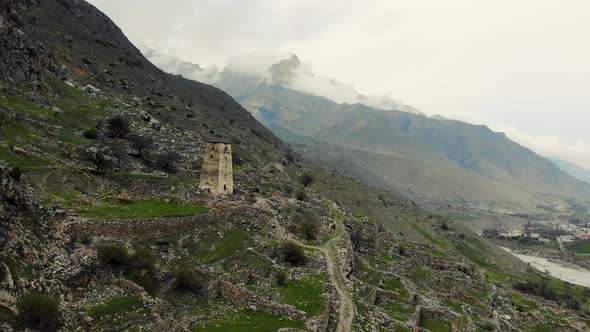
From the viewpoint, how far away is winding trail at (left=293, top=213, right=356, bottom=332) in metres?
29.2

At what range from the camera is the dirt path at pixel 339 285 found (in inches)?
1149

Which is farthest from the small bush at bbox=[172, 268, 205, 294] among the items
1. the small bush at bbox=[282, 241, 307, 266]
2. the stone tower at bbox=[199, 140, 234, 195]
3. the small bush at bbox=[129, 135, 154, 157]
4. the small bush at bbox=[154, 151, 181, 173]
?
the small bush at bbox=[129, 135, 154, 157]

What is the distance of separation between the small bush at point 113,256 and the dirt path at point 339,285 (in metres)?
14.9

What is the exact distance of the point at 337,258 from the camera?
39.8m

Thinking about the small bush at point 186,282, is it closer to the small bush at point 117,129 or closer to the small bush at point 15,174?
the small bush at point 15,174

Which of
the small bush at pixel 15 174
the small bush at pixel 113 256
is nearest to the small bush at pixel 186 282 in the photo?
the small bush at pixel 113 256

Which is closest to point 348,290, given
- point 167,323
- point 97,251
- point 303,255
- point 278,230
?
point 303,255

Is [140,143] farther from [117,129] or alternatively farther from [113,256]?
[113,256]

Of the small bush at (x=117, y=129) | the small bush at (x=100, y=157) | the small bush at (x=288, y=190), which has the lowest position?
the small bush at (x=288, y=190)

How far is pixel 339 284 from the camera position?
3444 cm

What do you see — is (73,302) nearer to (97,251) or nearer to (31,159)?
(97,251)

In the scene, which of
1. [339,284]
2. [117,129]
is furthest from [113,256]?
[117,129]

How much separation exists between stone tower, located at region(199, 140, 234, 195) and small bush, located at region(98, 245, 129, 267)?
20733 mm

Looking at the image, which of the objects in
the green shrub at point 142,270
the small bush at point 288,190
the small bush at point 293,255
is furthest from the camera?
the small bush at point 288,190
